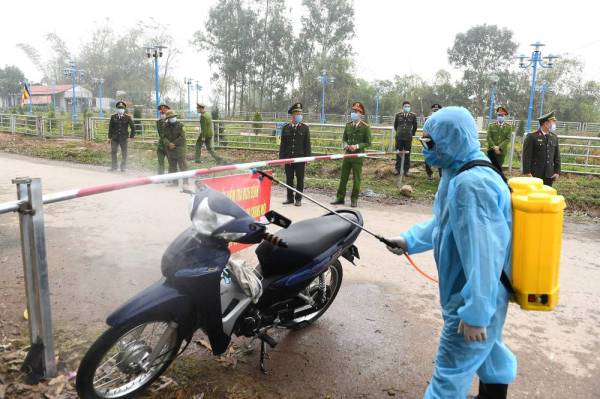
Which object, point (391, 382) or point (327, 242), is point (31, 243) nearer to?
point (327, 242)

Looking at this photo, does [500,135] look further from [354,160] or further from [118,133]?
[118,133]

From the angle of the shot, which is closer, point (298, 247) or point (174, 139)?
point (298, 247)

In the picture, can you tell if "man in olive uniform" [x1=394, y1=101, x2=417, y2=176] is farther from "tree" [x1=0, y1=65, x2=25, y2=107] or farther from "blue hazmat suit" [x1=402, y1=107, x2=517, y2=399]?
"tree" [x1=0, y1=65, x2=25, y2=107]

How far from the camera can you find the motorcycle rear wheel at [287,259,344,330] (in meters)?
3.25

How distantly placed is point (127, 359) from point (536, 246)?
2.05 metres

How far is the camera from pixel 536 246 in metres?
1.92

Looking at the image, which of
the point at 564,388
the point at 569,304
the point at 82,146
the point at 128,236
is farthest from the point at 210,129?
the point at 564,388

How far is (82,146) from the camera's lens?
54.7 ft

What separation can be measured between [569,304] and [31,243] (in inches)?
163

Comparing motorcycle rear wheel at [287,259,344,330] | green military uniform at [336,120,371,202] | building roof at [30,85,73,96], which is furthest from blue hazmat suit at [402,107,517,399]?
building roof at [30,85,73,96]

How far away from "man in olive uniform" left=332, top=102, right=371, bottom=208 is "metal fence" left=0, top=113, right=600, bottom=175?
3838 millimetres

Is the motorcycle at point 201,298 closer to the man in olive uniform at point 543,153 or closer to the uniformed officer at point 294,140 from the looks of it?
the uniformed officer at point 294,140

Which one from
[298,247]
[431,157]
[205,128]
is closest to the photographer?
[431,157]

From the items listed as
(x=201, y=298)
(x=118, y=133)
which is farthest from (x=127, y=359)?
(x=118, y=133)
